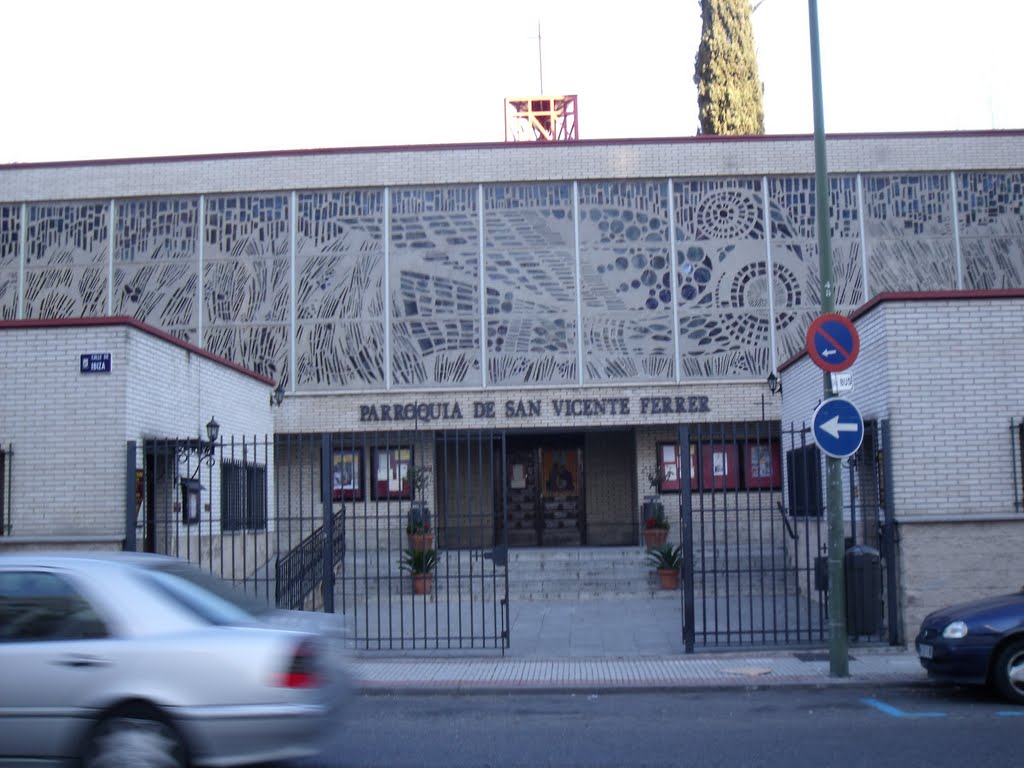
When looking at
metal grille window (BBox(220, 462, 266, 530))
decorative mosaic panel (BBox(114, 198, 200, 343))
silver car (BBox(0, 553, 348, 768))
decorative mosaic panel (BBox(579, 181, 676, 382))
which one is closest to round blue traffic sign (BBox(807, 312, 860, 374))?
silver car (BBox(0, 553, 348, 768))

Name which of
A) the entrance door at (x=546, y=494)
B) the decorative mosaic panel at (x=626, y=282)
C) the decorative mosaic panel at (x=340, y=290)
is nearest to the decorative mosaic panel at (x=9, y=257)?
the decorative mosaic panel at (x=340, y=290)

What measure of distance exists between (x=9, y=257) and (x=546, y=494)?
13.3m

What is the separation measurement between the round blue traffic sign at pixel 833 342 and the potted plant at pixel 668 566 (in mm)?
8243

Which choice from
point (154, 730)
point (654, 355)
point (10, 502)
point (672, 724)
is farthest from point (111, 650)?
point (654, 355)

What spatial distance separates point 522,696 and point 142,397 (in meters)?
6.43

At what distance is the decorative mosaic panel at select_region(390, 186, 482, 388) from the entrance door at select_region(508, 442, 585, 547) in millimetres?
2913

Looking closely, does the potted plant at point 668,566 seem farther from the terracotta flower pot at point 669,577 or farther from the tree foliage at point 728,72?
the tree foliage at point 728,72

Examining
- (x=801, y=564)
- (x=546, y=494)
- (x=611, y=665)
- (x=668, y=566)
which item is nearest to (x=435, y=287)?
(x=546, y=494)

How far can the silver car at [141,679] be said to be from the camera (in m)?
6.14

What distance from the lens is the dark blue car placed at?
977 centimetres

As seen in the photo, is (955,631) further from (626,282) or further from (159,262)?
(159,262)

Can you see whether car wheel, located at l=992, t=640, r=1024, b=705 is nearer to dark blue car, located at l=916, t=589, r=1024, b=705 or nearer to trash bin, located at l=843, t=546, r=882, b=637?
dark blue car, located at l=916, t=589, r=1024, b=705

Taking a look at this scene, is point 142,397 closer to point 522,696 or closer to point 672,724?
point 522,696

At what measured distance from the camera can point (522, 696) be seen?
11062 millimetres
